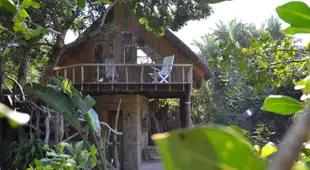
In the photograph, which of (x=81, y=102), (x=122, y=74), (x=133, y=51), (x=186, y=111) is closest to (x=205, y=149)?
(x=81, y=102)

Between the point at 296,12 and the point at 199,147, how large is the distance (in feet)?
0.79

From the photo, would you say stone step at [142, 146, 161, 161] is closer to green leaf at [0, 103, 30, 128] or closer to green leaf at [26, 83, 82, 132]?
green leaf at [26, 83, 82, 132]

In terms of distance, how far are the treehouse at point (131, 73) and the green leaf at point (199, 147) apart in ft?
32.4

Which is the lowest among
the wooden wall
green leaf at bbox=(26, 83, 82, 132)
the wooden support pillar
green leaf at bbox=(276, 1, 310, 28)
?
the wooden support pillar

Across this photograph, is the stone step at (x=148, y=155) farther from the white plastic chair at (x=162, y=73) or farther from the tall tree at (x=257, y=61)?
the tall tree at (x=257, y=61)

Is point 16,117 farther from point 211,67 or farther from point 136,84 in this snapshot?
point 136,84

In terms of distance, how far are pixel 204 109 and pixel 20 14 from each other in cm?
1597

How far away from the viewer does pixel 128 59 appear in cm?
1216

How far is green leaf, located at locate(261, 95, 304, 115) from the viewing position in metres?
0.50

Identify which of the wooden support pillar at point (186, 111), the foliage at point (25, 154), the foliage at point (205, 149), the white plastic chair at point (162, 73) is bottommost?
the foliage at point (25, 154)

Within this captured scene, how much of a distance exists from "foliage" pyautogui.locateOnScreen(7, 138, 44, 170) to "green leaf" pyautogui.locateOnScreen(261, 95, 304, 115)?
7441 mm

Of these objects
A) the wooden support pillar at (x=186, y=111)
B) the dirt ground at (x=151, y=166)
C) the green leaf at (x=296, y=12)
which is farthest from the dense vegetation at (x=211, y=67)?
the dirt ground at (x=151, y=166)

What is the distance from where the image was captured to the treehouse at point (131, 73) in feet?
34.3

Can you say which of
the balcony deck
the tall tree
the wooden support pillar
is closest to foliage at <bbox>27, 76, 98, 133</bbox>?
the tall tree
